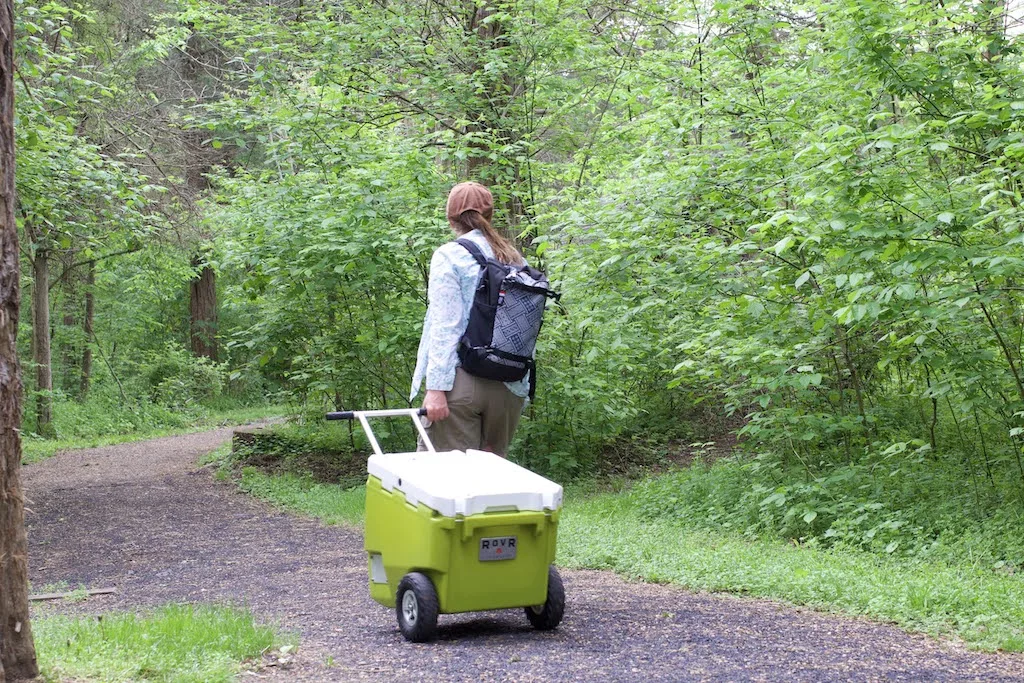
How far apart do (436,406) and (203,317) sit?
75.6ft

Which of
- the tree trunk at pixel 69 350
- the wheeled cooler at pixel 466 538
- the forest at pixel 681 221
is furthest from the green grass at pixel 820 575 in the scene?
the tree trunk at pixel 69 350

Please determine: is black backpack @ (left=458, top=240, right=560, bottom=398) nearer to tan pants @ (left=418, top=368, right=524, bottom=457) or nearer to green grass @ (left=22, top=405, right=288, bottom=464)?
tan pants @ (left=418, top=368, right=524, bottom=457)

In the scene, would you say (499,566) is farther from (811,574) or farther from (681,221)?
(681,221)

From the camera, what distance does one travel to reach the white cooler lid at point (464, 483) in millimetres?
4227

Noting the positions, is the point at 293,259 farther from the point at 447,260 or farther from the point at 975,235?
the point at 975,235

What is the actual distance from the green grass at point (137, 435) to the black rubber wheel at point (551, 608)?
10.7 m

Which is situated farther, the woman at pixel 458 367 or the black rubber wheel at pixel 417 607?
the woman at pixel 458 367

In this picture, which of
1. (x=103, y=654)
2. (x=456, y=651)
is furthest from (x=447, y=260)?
(x=103, y=654)

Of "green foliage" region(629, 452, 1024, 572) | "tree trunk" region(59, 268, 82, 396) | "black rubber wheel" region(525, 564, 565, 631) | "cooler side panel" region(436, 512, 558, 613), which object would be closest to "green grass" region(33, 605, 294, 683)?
"cooler side panel" region(436, 512, 558, 613)

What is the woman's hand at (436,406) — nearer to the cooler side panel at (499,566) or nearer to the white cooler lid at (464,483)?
the white cooler lid at (464,483)

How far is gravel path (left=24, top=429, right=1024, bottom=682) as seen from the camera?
3.99 m

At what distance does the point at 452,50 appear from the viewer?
11.9 meters

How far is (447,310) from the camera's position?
5.05m

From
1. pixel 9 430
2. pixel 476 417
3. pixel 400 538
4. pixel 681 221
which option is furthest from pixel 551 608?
pixel 681 221
